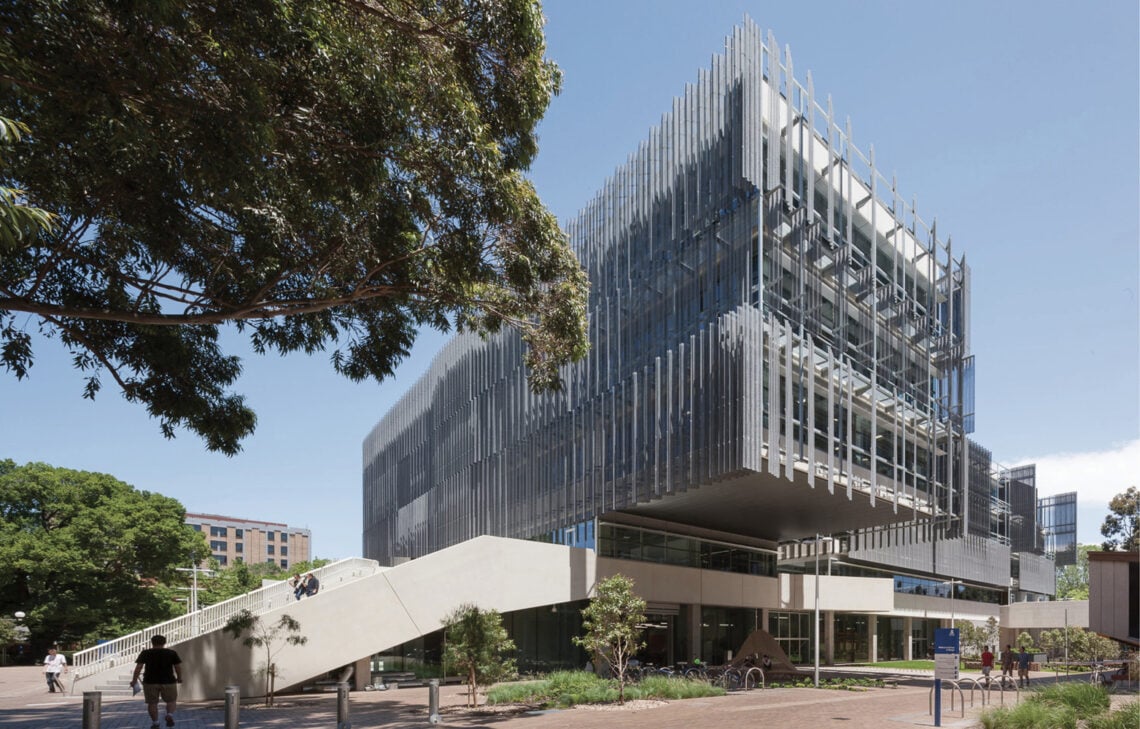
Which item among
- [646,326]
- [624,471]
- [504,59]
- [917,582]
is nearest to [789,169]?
[646,326]

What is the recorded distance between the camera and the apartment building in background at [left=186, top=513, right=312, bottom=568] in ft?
530

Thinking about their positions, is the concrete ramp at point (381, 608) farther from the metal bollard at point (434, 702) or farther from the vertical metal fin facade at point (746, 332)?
the metal bollard at point (434, 702)

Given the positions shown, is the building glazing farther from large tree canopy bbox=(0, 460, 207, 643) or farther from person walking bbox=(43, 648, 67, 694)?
person walking bbox=(43, 648, 67, 694)

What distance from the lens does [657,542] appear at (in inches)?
1419

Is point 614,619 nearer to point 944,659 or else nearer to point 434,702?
point 434,702

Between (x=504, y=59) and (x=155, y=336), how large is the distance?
32.0 feet

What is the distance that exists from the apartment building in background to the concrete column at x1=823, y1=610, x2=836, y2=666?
131265 mm

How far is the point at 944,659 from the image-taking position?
58.2ft

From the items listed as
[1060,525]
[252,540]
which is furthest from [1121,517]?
[252,540]

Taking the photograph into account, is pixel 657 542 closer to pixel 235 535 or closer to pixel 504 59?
pixel 504 59

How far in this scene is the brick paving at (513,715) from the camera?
62.2 ft

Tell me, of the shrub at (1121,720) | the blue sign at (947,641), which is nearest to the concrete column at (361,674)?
Result: the blue sign at (947,641)

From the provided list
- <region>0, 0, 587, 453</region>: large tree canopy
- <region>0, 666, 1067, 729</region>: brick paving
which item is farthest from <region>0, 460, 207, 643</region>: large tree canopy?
<region>0, 0, 587, 453</region>: large tree canopy

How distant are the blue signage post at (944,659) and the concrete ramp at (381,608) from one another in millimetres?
15294
